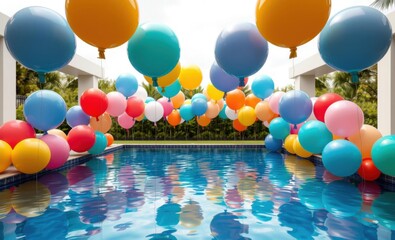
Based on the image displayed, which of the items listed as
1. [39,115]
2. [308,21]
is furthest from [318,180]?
[39,115]

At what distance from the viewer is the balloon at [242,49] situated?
4.96m

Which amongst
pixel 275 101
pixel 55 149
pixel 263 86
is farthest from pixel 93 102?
pixel 275 101

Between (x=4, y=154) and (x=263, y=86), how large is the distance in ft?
24.3

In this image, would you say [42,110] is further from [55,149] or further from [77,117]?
[77,117]

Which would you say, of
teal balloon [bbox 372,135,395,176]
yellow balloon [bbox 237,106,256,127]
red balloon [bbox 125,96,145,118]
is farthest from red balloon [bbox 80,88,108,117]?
teal balloon [bbox 372,135,395,176]

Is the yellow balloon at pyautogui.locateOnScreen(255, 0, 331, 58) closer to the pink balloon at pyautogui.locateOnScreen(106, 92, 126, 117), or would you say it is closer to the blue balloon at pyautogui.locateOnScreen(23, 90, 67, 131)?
the blue balloon at pyautogui.locateOnScreen(23, 90, 67, 131)

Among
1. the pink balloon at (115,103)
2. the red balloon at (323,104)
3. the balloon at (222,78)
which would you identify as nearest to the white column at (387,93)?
the red balloon at (323,104)

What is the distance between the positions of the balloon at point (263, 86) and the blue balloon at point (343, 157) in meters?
4.63

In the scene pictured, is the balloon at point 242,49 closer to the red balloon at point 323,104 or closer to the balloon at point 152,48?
the balloon at point 152,48

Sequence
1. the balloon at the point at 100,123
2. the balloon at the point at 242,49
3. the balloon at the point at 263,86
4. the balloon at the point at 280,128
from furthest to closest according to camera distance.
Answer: the balloon at the point at 280,128 → the balloon at the point at 263,86 → the balloon at the point at 100,123 → the balloon at the point at 242,49

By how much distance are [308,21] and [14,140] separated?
19.8 ft

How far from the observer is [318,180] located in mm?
7293

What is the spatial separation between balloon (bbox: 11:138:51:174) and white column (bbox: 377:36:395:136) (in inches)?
317

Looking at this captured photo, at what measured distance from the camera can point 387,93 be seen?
877 cm
